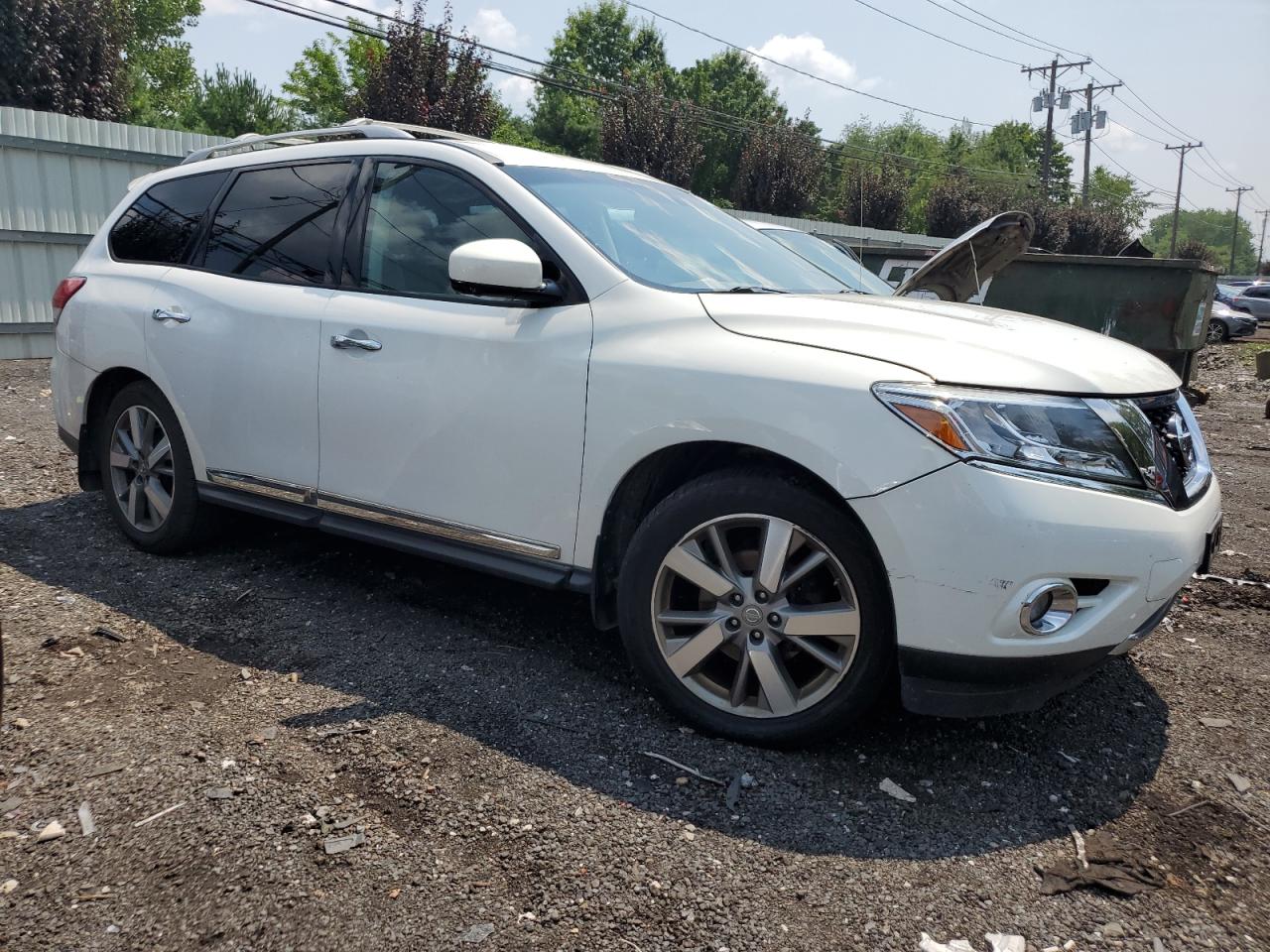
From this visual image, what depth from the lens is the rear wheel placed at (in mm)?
4418

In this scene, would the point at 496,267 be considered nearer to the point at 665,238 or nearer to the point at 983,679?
the point at 665,238

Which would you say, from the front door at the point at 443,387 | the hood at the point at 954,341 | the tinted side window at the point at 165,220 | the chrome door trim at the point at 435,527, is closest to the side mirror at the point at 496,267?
the front door at the point at 443,387

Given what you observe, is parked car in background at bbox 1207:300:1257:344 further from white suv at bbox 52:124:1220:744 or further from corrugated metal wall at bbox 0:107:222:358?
white suv at bbox 52:124:1220:744

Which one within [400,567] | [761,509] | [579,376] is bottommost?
[400,567]

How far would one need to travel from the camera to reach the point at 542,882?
2.36m

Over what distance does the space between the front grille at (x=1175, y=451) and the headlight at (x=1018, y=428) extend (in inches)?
7.3

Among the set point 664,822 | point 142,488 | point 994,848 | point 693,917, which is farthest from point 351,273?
point 994,848

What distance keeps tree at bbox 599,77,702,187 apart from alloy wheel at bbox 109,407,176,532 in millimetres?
20859

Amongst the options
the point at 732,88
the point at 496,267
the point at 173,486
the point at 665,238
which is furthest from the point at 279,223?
the point at 732,88

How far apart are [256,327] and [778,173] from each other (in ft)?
85.7

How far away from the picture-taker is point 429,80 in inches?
726

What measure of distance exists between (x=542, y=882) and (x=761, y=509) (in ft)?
3.73

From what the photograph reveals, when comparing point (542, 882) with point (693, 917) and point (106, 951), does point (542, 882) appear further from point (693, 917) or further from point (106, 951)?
point (106, 951)

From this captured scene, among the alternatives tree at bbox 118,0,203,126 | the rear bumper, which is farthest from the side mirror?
tree at bbox 118,0,203,126
